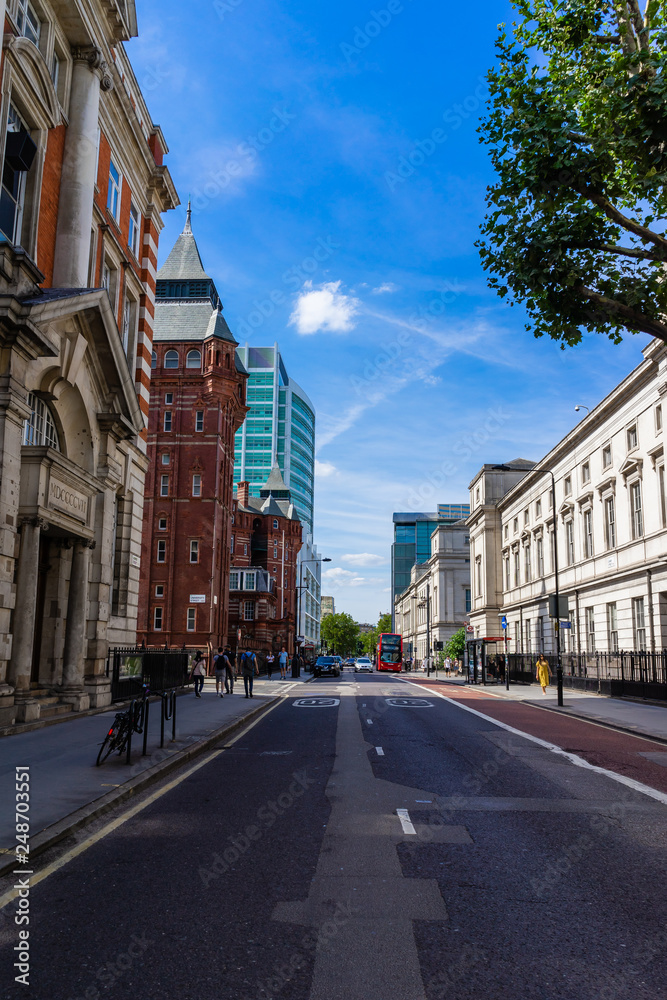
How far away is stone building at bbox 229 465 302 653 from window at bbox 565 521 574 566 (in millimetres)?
37964

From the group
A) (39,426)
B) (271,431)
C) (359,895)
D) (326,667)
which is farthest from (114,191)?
(271,431)

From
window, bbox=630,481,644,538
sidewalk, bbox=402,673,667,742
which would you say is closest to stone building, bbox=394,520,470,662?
window, bbox=630,481,644,538

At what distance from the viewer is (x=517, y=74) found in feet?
46.3

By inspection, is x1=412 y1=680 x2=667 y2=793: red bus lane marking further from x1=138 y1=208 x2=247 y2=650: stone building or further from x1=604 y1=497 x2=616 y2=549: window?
x1=138 y1=208 x2=247 y2=650: stone building

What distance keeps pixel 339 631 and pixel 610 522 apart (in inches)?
5381

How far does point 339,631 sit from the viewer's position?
6806 inches

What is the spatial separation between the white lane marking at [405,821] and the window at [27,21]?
1727cm

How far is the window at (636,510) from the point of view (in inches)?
1401

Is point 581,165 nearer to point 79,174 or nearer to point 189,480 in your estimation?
point 79,174

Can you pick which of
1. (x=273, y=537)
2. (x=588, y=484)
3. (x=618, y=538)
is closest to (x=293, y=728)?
(x=618, y=538)

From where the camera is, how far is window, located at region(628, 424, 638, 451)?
36156 mm

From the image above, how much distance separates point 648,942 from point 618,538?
35.5 m

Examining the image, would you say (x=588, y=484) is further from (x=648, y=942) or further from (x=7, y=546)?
(x=648, y=942)

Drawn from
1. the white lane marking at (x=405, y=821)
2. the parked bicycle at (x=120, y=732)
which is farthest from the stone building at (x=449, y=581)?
the white lane marking at (x=405, y=821)
